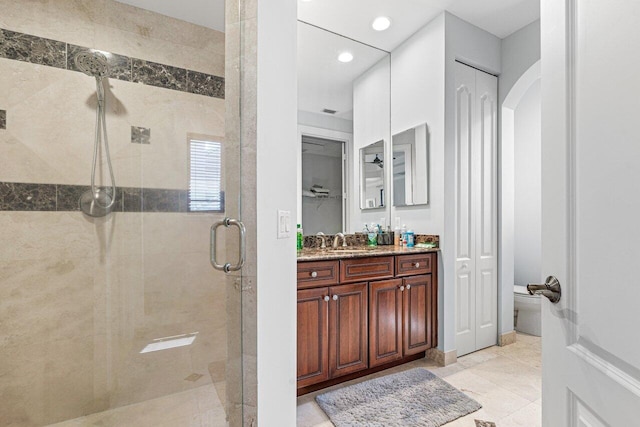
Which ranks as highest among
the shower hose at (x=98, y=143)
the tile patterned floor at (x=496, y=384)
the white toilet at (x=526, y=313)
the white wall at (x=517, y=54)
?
the white wall at (x=517, y=54)

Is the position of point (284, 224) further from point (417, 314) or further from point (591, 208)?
point (417, 314)

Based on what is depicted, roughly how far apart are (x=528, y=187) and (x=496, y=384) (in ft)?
8.00

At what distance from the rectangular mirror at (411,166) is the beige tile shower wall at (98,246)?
197 centimetres

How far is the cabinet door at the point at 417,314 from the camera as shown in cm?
237

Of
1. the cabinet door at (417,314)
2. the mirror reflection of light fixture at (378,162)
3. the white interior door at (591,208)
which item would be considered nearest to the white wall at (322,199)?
the mirror reflection of light fixture at (378,162)

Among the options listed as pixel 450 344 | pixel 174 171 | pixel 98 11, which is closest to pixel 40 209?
pixel 174 171

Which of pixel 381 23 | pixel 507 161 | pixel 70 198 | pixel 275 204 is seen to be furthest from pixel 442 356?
pixel 381 23

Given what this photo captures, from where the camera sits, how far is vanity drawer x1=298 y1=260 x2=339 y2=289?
6.25ft

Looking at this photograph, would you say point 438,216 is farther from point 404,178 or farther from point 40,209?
point 40,209

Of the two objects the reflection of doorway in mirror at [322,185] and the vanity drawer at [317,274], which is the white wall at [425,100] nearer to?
the reflection of doorway in mirror at [322,185]

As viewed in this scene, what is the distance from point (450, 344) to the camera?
8.17 feet

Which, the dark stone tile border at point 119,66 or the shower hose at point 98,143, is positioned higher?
the dark stone tile border at point 119,66

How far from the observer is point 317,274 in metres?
1.96

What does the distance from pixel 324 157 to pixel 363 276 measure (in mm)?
1182
